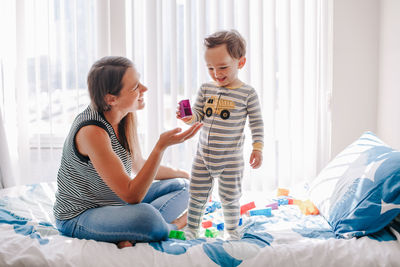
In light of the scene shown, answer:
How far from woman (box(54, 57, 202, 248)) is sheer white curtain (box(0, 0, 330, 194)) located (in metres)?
0.93

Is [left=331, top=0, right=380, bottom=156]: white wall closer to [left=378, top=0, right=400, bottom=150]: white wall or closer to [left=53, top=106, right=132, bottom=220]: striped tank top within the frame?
[left=378, top=0, right=400, bottom=150]: white wall

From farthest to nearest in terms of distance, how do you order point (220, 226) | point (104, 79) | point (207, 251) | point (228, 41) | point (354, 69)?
point (354, 69), point (220, 226), point (228, 41), point (104, 79), point (207, 251)

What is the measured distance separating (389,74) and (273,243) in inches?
56.2

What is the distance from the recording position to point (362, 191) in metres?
1.42

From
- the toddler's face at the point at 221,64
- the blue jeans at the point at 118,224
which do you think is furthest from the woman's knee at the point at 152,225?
the toddler's face at the point at 221,64

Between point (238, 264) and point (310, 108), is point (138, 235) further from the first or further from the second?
point (310, 108)

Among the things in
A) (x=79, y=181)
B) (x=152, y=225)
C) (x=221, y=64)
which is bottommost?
(x=152, y=225)

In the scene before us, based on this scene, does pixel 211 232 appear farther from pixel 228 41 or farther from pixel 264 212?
pixel 228 41

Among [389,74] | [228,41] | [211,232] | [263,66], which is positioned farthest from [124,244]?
[389,74]

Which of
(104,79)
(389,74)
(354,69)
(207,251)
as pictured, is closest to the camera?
(207,251)

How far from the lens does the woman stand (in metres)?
1.30

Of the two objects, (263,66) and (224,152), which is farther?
(263,66)

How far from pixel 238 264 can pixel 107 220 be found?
47cm

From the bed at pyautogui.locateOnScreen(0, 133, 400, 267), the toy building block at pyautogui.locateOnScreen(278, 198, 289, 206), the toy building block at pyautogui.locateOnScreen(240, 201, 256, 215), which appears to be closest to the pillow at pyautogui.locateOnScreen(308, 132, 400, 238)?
the bed at pyautogui.locateOnScreen(0, 133, 400, 267)
